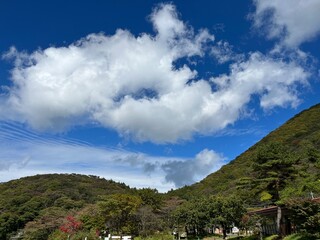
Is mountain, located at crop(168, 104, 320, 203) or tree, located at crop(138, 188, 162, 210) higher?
mountain, located at crop(168, 104, 320, 203)

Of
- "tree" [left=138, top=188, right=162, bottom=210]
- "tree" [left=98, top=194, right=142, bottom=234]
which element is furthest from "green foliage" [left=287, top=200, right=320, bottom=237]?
"tree" [left=138, top=188, right=162, bottom=210]

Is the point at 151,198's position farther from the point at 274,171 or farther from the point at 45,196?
the point at 45,196

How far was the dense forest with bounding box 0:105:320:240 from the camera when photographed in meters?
30.7

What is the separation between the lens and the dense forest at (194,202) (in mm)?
30672

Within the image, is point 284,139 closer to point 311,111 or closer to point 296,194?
point 311,111

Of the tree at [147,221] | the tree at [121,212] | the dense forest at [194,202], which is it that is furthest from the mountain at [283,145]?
the tree at [121,212]

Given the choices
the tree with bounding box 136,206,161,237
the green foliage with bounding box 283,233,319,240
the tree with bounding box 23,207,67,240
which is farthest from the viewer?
the tree with bounding box 23,207,67,240

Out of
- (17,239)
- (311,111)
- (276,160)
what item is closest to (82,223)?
(17,239)

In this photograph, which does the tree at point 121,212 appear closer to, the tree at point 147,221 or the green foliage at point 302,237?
the tree at point 147,221

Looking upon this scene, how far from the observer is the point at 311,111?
348ft

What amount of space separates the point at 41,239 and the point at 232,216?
3273 centimetres

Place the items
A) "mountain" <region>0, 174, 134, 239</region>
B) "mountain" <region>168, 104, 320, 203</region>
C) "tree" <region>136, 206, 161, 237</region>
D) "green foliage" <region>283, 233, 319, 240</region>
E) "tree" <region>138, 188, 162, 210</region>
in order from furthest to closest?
"mountain" <region>0, 174, 134, 239</region> < "tree" <region>138, 188, 162, 210</region> < "mountain" <region>168, 104, 320, 203</region> < "tree" <region>136, 206, 161, 237</region> < "green foliage" <region>283, 233, 319, 240</region>

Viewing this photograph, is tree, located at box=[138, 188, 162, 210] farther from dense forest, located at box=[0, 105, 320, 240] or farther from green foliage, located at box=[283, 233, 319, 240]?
green foliage, located at box=[283, 233, 319, 240]

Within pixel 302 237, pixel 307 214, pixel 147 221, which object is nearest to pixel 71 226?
pixel 147 221
